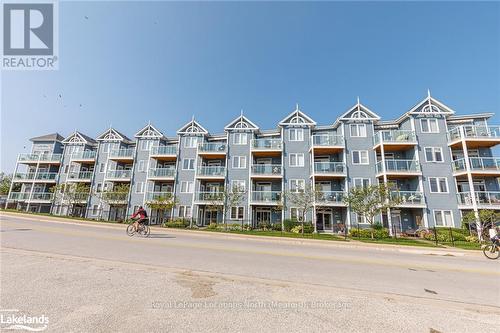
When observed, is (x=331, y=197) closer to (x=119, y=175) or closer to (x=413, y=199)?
(x=413, y=199)

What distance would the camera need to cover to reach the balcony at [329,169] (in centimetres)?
2697

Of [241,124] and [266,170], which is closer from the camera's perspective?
[266,170]

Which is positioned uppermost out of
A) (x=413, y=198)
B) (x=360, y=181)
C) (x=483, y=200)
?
(x=360, y=181)

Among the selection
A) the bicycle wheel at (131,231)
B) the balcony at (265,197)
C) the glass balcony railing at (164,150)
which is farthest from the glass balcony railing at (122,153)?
the bicycle wheel at (131,231)

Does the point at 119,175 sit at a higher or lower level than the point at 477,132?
lower

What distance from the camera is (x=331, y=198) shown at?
26.1 meters

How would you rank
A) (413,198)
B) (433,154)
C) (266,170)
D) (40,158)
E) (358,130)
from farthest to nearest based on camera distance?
(40,158) → (266,170) → (358,130) → (433,154) → (413,198)

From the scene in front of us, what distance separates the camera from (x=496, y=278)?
7.83m

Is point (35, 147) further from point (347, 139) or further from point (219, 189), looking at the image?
point (347, 139)

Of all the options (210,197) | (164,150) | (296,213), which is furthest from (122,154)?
(296,213)

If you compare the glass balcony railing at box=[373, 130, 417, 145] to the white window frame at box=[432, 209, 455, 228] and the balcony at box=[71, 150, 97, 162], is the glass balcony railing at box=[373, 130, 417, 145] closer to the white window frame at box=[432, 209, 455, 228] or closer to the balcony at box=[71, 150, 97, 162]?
the white window frame at box=[432, 209, 455, 228]

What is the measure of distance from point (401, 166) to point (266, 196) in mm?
16546

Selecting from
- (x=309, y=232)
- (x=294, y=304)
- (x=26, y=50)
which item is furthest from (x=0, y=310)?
(x=309, y=232)

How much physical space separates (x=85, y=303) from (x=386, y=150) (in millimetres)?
32215
